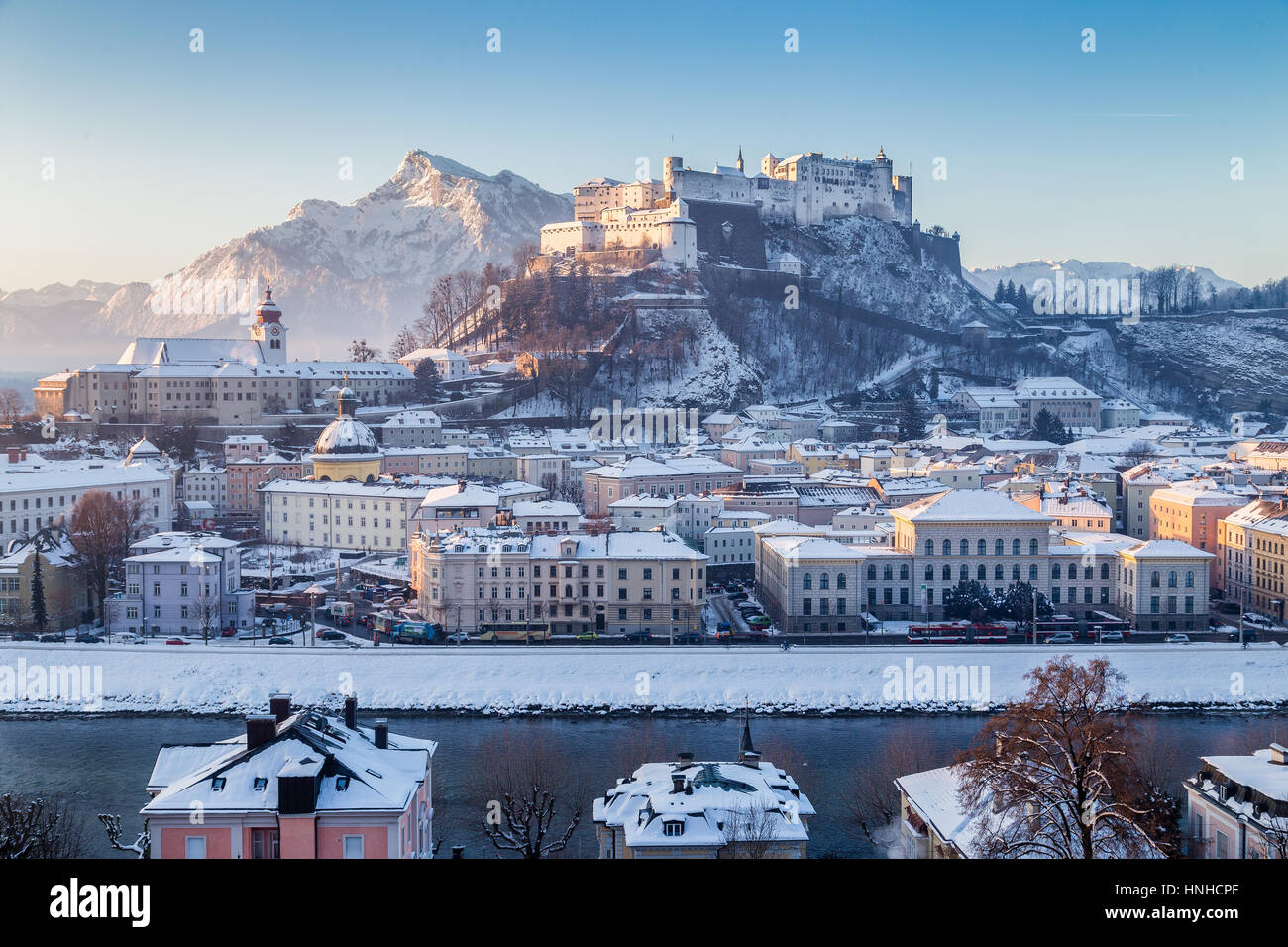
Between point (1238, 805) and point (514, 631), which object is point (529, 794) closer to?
point (1238, 805)

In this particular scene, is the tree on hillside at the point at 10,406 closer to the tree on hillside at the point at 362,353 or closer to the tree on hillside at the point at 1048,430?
the tree on hillside at the point at 362,353

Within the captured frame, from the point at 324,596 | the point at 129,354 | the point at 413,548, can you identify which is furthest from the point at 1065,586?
the point at 129,354

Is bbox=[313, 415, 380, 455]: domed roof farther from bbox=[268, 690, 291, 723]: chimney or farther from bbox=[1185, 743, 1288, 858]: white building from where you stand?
bbox=[1185, 743, 1288, 858]: white building

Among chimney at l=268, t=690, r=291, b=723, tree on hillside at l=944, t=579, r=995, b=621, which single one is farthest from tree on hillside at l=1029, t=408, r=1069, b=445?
chimney at l=268, t=690, r=291, b=723

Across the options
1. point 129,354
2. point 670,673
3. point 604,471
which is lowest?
point 670,673

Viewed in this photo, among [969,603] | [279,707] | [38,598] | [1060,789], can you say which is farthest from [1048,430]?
[1060,789]

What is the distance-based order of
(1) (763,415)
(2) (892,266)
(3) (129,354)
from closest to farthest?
(3) (129,354), (1) (763,415), (2) (892,266)

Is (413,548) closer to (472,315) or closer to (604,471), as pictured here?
(604,471)
